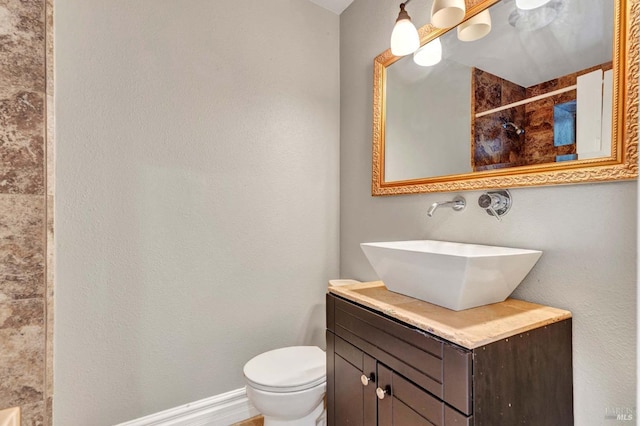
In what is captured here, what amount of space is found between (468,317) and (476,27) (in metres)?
1.12

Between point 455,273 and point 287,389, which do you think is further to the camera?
point 287,389

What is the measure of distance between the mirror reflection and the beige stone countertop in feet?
1.61

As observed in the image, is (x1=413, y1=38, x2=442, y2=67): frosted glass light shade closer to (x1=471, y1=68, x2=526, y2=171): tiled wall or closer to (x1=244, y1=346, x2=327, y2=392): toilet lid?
(x1=471, y1=68, x2=526, y2=171): tiled wall

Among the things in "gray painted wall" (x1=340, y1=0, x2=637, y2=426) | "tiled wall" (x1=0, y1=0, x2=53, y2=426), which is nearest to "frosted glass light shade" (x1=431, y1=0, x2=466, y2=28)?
"gray painted wall" (x1=340, y1=0, x2=637, y2=426)

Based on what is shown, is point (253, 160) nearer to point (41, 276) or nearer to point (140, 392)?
point (41, 276)

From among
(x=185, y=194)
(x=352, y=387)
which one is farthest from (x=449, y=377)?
(x=185, y=194)

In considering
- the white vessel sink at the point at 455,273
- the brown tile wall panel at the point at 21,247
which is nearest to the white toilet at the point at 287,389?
the white vessel sink at the point at 455,273

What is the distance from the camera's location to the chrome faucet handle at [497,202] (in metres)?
1.06

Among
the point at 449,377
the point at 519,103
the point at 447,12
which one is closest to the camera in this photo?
the point at 449,377

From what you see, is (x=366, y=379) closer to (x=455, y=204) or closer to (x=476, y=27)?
(x=455, y=204)

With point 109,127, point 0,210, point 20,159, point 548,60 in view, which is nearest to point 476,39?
point 548,60

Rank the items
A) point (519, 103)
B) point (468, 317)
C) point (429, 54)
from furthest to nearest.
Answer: point (429, 54)
point (519, 103)
point (468, 317)

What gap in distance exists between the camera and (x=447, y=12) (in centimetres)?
116

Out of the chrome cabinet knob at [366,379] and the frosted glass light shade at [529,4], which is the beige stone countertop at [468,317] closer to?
the chrome cabinet knob at [366,379]
